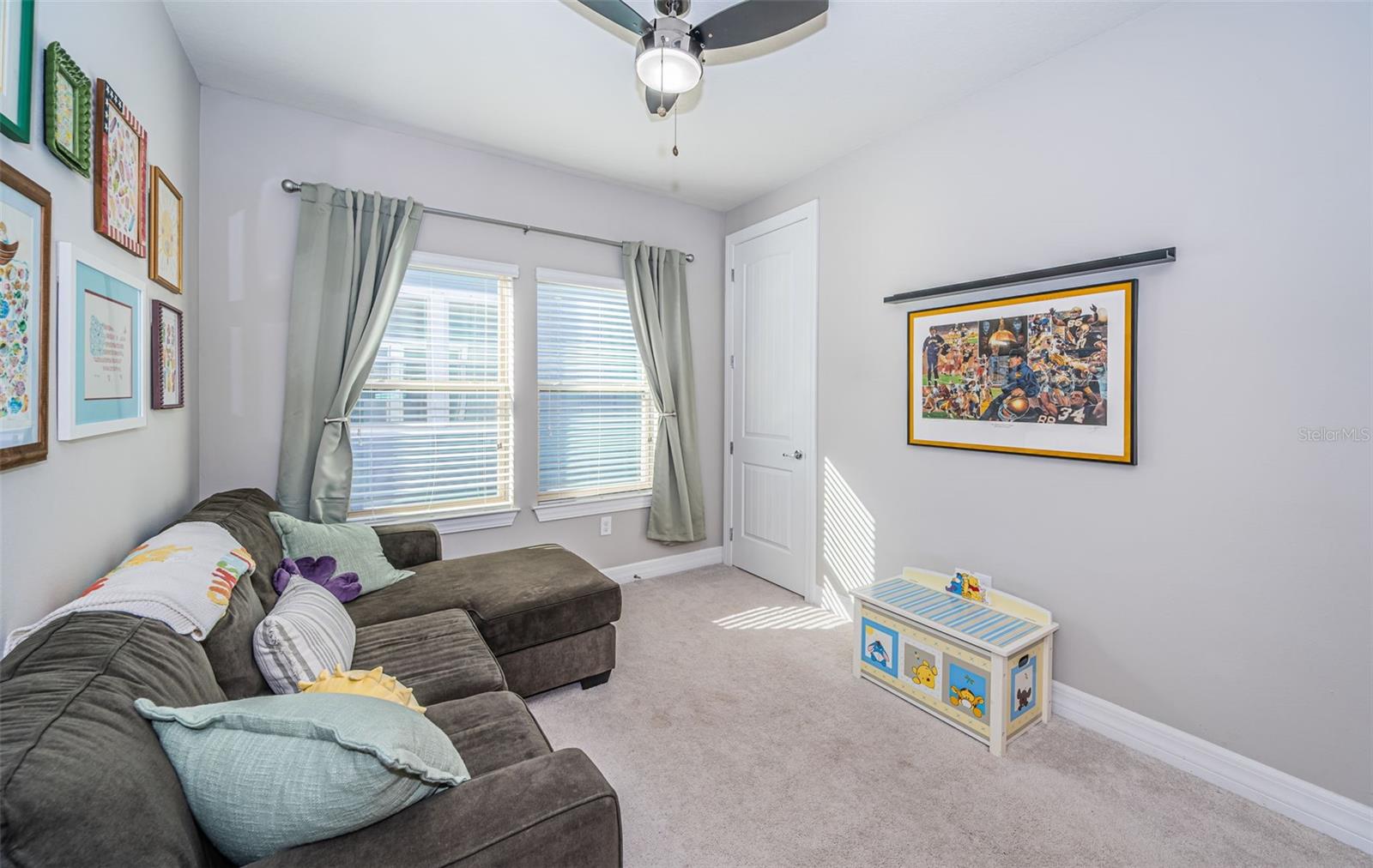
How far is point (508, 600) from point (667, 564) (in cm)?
188

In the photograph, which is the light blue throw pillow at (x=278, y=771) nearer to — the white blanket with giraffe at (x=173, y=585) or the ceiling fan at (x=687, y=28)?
the white blanket with giraffe at (x=173, y=585)

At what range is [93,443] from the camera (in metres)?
1.42

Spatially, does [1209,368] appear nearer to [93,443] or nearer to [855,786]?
[855,786]

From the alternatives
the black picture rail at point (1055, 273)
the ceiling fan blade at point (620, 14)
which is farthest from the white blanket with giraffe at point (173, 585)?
the black picture rail at point (1055, 273)

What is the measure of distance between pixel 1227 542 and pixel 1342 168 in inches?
46.6

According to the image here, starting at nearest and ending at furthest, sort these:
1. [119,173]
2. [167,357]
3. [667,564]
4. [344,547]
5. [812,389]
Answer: [119,173] → [167,357] → [344,547] → [812,389] → [667,564]

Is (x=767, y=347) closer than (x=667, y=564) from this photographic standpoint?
Yes

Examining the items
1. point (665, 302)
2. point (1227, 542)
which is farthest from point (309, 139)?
point (1227, 542)

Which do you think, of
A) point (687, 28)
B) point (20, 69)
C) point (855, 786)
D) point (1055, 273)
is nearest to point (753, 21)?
point (687, 28)

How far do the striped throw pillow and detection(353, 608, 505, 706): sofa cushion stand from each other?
14 cm

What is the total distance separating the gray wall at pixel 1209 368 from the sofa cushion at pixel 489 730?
6.94ft

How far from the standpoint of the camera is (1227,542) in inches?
74.2

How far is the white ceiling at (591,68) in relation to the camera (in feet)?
6.84

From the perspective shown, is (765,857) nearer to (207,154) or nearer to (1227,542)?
(1227,542)
